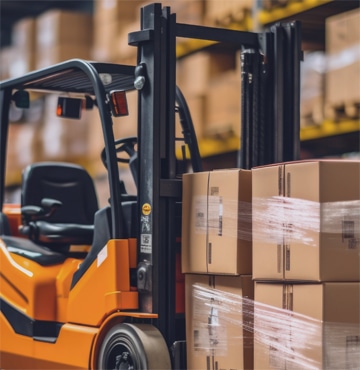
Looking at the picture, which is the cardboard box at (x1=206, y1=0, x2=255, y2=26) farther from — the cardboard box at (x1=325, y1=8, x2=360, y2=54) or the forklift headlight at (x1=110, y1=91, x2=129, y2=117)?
the forklift headlight at (x1=110, y1=91, x2=129, y2=117)

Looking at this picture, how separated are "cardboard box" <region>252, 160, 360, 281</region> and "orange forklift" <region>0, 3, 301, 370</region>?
663 millimetres

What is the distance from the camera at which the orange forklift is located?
4617 mm

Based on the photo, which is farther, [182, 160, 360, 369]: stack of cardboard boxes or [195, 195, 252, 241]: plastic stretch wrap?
[195, 195, 252, 241]: plastic stretch wrap

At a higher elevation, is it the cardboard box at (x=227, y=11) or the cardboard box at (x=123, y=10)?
the cardboard box at (x=123, y=10)

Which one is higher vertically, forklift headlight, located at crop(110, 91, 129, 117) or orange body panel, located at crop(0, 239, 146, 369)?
forklift headlight, located at crop(110, 91, 129, 117)

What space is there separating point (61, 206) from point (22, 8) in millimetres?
10677

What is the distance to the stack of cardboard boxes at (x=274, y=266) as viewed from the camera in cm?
397

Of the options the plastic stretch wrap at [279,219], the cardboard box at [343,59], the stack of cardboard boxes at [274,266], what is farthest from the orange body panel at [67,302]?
the cardboard box at [343,59]

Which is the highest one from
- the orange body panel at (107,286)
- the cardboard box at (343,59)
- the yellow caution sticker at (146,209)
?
the cardboard box at (343,59)

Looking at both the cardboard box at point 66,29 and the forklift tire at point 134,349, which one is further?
the cardboard box at point 66,29

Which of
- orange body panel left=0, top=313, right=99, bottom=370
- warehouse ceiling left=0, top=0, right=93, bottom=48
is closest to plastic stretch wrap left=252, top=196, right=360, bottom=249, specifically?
orange body panel left=0, top=313, right=99, bottom=370

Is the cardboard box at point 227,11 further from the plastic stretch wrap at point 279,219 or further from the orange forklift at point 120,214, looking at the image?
the plastic stretch wrap at point 279,219

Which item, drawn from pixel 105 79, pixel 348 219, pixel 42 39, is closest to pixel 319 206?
pixel 348 219

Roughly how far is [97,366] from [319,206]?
1.49 m
